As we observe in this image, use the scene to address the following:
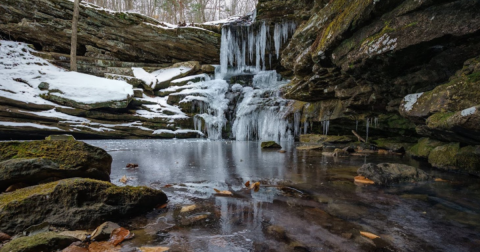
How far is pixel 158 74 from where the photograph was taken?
22578 mm

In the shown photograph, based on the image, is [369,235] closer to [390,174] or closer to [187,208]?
[187,208]

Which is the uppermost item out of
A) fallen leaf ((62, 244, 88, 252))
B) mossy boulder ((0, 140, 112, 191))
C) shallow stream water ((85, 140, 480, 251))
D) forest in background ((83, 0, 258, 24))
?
forest in background ((83, 0, 258, 24))

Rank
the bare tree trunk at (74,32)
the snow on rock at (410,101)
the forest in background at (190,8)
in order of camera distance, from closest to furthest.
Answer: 1. the snow on rock at (410,101)
2. the bare tree trunk at (74,32)
3. the forest in background at (190,8)

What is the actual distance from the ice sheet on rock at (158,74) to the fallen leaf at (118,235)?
20.6 metres

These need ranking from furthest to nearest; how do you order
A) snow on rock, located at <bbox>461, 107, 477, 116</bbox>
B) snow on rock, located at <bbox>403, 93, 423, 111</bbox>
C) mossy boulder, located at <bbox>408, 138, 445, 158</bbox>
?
mossy boulder, located at <bbox>408, 138, 445, 158</bbox>
snow on rock, located at <bbox>403, 93, 423, 111</bbox>
snow on rock, located at <bbox>461, 107, 477, 116</bbox>

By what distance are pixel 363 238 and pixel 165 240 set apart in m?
1.82

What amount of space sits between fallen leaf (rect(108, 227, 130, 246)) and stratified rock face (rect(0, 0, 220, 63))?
864 inches

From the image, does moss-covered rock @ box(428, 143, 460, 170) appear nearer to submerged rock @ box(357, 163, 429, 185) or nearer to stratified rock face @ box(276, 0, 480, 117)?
stratified rock face @ box(276, 0, 480, 117)

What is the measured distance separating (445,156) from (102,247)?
7750 mm

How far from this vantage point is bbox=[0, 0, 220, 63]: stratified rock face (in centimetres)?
1919

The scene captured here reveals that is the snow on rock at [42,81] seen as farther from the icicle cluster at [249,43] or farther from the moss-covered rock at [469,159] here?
the moss-covered rock at [469,159]

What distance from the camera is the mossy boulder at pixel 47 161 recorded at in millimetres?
2750

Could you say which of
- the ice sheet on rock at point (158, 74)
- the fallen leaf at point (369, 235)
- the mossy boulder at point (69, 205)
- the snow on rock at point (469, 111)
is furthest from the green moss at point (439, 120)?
the ice sheet on rock at point (158, 74)

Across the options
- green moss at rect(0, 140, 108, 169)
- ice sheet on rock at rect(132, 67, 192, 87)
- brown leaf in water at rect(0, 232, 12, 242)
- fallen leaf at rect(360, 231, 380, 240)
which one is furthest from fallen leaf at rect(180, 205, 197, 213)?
ice sheet on rock at rect(132, 67, 192, 87)
